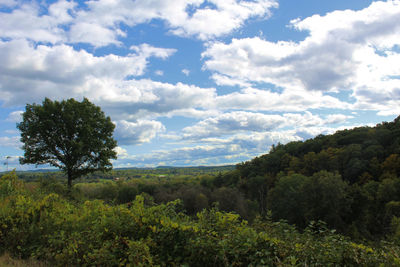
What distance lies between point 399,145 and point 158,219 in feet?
238

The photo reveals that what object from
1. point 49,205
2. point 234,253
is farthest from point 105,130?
point 234,253

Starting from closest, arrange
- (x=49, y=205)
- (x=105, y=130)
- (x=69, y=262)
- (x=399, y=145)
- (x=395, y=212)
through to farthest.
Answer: (x=69, y=262) < (x=49, y=205) < (x=105, y=130) < (x=395, y=212) < (x=399, y=145)

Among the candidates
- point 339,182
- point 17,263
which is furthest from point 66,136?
point 339,182

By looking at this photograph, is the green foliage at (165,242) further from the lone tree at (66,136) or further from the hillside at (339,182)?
the hillside at (339,182)

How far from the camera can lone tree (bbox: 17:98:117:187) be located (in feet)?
65.9

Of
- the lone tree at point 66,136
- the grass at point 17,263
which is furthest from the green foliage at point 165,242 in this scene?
the lone tree at point 66,136

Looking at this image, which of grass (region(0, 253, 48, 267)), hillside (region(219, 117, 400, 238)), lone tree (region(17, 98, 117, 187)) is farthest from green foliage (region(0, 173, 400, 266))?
hillside (region(219, 117, 400, 238))

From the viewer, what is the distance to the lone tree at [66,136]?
65.9 feet

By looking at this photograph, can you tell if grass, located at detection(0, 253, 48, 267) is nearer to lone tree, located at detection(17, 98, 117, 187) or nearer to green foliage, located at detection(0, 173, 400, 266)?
green foliage, located at detection(0, 173, 400, 266)

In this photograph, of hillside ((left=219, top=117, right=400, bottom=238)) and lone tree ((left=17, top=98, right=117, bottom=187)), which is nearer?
lone tree ((left=17, top=98, right=117, bottom=187))

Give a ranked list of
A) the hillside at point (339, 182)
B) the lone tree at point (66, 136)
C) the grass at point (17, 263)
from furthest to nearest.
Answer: the hillside at point (339, 182), the lone tree at point (66, 136), the grass at point (17, 263)

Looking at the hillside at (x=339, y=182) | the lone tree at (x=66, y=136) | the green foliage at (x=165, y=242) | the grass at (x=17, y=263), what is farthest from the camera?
the hillside at (x=339, y=182)

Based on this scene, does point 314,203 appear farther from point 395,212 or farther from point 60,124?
point 60,124

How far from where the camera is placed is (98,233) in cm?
426
